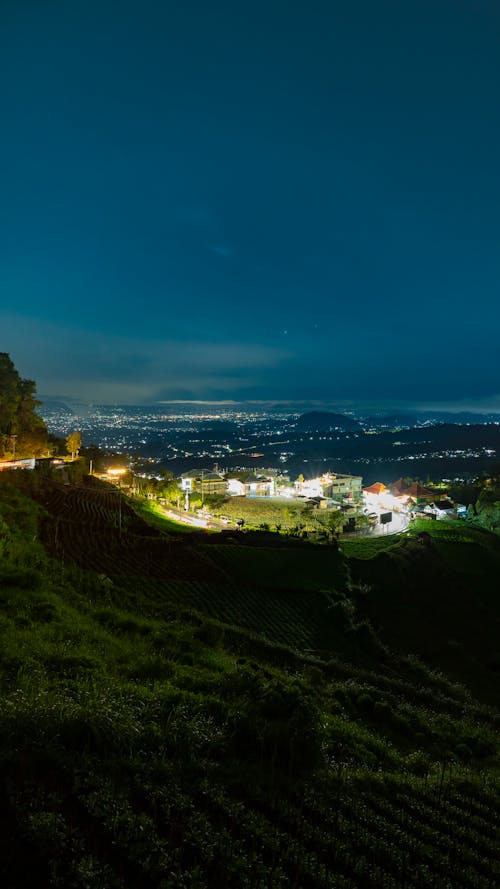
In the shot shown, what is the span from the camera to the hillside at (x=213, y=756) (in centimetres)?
344

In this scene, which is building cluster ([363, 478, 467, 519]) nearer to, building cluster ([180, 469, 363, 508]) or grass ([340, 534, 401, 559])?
building cluster ([180, 469, 363, 508])

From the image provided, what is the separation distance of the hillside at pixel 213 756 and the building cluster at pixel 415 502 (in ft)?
148

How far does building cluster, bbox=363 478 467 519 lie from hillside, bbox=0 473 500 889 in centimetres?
4526

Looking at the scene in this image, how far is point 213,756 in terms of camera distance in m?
4.91

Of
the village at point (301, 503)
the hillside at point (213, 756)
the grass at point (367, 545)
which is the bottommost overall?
the grass at point (367, 545)

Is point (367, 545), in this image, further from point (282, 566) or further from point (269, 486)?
point (269, 486)

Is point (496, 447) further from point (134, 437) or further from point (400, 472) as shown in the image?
point (134, 437)

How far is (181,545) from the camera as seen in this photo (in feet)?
80.7

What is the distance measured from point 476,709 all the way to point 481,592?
18.1 meters

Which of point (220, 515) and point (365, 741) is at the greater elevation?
point (365, 741)

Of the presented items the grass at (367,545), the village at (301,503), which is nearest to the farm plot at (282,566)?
the grass at (367,545)

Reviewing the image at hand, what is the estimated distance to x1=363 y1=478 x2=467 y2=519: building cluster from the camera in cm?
5716

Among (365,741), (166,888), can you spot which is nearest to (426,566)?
(365,741)

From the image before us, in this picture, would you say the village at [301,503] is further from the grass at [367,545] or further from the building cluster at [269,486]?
the grass at [367,545]
